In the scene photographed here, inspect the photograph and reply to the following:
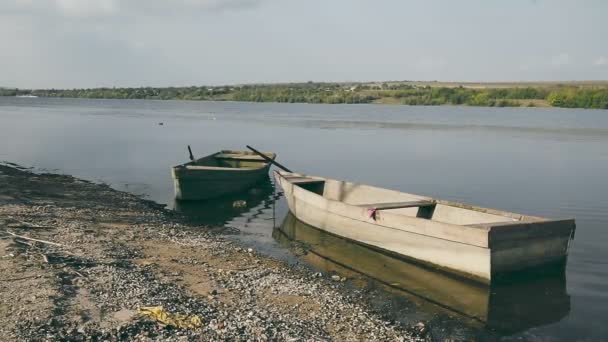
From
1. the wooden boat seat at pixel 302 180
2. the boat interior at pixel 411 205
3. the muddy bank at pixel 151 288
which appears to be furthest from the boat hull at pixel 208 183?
the muddy bank at pixel 151 288

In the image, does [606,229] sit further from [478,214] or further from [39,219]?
[39,219]

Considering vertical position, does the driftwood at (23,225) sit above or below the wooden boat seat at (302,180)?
below

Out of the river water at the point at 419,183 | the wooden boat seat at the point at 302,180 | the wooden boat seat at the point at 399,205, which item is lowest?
the river water at the point at 419,183

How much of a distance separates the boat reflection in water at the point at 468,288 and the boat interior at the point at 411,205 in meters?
1.63

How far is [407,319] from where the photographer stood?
12.1 metres

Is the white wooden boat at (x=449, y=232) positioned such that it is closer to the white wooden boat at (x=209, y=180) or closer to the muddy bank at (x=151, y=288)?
the muddy bank at (x=151, y=288)

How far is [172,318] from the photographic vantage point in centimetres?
1002

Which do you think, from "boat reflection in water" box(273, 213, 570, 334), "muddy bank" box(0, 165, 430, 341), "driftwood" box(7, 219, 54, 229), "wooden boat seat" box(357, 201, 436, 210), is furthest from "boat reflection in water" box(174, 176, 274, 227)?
"wooden boat seat" box(357, 201, 436, 210)

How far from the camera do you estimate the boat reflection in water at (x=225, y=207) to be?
22.2m

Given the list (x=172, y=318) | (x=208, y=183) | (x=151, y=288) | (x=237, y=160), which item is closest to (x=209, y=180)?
(x=208, y=183)

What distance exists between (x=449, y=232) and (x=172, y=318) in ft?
26.3

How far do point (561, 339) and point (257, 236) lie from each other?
10712 mm

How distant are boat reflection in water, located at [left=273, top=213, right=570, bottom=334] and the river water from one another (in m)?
0.05

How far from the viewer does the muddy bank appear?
9.67 metres
